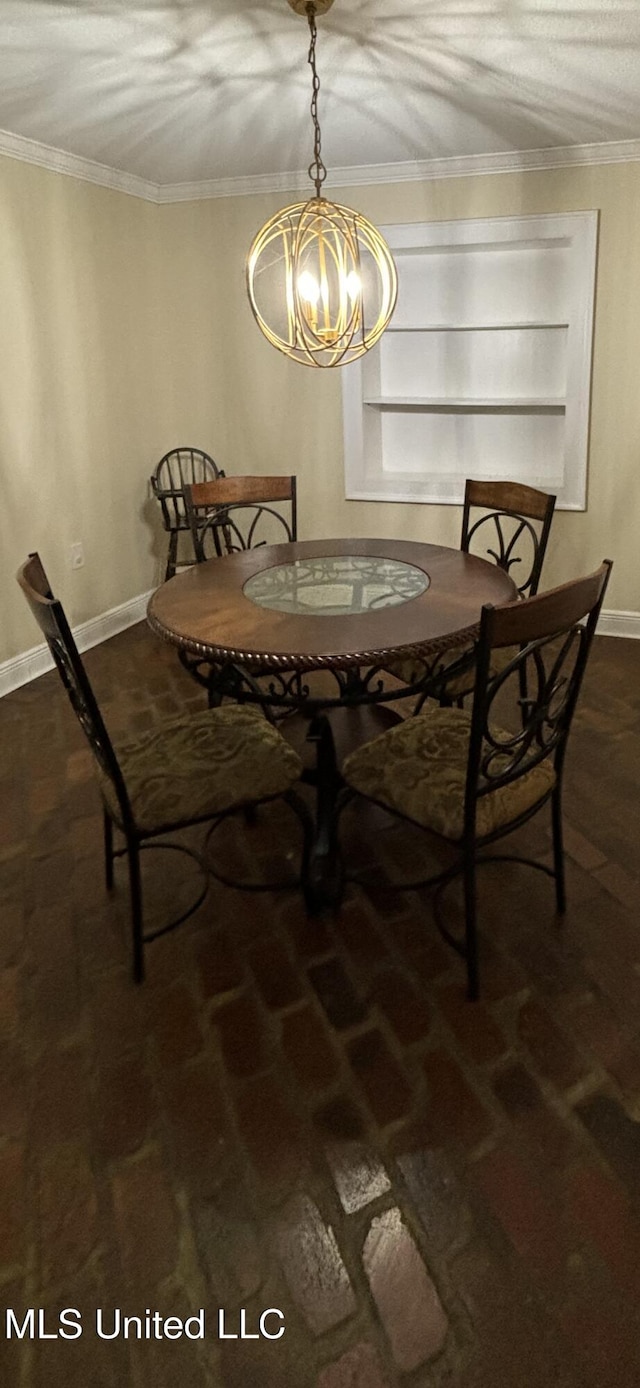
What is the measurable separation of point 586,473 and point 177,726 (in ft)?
8.83

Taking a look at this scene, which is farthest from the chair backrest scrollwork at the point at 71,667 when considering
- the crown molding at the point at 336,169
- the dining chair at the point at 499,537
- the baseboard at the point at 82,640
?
the crown molding at the point at 336,169

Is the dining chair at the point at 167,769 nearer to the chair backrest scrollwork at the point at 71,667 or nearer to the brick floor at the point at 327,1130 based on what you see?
the chair backrest scrollwork at the point at 71,667

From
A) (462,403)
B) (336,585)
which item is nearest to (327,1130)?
(336,585)

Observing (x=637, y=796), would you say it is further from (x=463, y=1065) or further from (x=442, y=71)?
(x=442, y=71)

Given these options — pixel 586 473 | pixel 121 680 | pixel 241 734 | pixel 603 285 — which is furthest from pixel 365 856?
pixel 603 285

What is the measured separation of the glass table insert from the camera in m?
2.12

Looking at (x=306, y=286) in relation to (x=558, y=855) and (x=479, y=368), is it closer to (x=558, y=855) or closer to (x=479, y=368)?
(x=558, y=855)

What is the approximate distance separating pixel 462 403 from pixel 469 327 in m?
0.35

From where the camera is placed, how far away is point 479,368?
13.3 ft

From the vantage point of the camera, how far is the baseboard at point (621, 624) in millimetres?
A: 4011

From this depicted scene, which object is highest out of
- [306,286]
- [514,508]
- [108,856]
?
[306,286]

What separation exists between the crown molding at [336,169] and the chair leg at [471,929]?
324cm

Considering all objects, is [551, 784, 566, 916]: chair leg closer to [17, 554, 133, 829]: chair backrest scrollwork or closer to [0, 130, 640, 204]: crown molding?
[17, 554, 133, 829]: chair backrest scrollwork

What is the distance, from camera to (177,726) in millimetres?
2111
